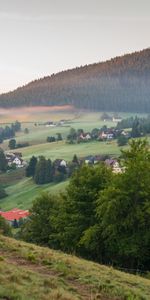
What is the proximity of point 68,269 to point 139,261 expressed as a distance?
2055 centimetres

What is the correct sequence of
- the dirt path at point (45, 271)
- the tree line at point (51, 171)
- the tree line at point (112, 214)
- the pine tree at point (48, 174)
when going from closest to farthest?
the dirt path at point (45, 271), the tree line at point (112, 214), the tree line at point (51, 171), the pine tree at point (48, 174)

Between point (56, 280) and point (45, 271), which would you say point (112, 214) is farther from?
point (56, 280)

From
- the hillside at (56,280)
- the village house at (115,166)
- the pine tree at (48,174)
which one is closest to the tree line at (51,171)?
the pine tree at (48,174)

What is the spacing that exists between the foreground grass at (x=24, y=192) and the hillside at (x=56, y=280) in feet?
377

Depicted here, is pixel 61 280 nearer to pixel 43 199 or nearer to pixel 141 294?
pixel 141 294

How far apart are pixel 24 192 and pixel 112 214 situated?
123 m

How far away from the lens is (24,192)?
527 ft

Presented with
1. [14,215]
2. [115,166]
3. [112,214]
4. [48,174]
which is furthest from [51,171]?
[112,214]

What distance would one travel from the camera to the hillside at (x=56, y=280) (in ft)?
51.3

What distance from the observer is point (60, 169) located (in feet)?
568

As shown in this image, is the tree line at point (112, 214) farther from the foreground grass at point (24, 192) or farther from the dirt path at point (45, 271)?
the foreground grass at point (24, 192)

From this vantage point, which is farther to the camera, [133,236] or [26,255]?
[133,236]

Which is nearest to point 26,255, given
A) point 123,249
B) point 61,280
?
point 61,280

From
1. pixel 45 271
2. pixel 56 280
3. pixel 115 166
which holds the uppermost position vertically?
pixel 56 280
